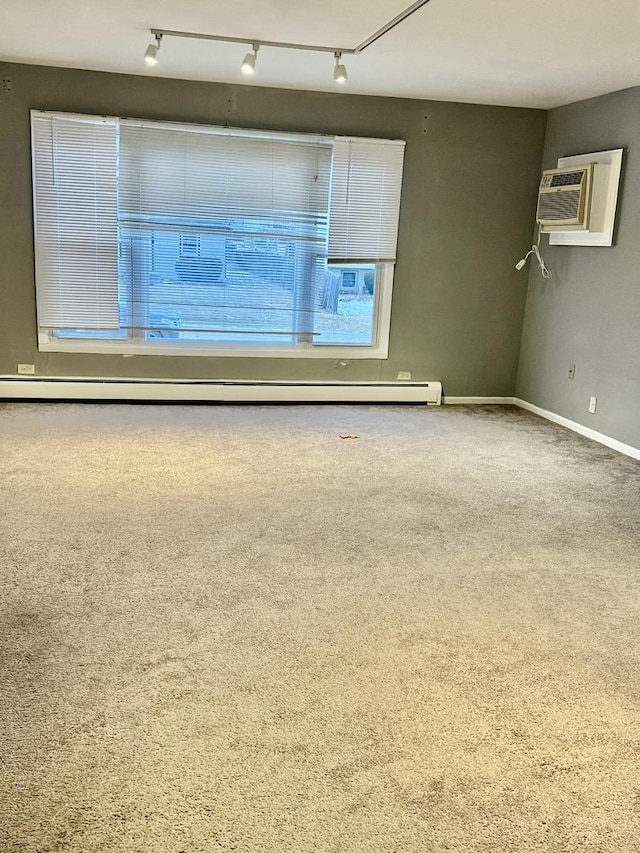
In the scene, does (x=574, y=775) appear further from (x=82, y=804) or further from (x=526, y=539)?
(x=526, y=539)

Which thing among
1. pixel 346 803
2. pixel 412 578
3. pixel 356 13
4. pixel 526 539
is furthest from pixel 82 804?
pixel 356 13

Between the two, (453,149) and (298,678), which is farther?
(453,149)

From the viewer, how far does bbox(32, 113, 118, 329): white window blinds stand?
5320 mm

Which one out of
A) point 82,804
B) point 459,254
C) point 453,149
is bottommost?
point 82,804

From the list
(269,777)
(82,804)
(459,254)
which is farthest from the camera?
(459,254)

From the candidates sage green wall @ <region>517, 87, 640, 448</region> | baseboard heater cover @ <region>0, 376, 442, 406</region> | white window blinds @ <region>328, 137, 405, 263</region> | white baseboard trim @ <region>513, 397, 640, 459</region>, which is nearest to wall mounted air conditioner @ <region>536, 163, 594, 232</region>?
sage green wall @ <region>517, 87, 640, 448</region>

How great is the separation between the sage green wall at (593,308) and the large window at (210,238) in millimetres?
1249

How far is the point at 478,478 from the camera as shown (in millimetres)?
4383

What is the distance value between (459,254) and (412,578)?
12.3ft

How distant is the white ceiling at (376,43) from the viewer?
3586mm

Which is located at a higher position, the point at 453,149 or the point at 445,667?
the point at 453,149

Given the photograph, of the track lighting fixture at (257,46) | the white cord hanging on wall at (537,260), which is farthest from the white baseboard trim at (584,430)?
the track lighting fixture at (257,46)

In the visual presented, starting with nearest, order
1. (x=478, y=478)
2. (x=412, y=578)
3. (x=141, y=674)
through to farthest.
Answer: (x=141, y=674) < (x=412, y=578) < (x=478, y=478)

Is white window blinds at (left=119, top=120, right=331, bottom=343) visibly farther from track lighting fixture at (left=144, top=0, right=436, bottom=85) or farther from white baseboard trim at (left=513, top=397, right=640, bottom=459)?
white baseboard trim at (left=513, top=397, right=640, bottom=459)
